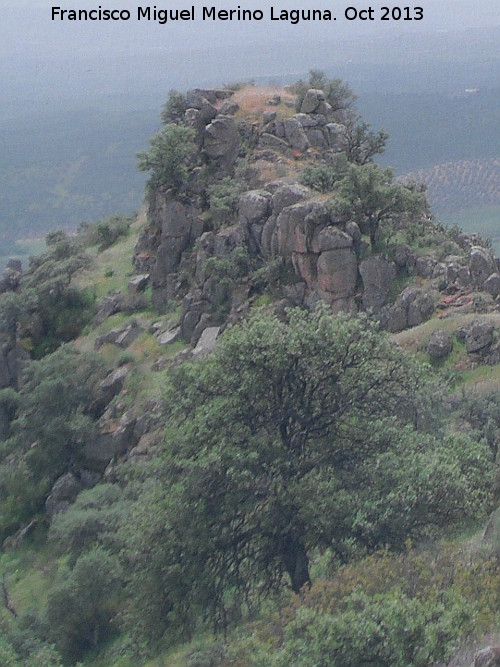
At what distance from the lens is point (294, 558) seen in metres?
15.6

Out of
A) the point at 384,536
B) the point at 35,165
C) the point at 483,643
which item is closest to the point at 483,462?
the point at 384,536

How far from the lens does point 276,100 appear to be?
3491 centimetres

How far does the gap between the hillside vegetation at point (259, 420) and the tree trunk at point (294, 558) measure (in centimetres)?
4

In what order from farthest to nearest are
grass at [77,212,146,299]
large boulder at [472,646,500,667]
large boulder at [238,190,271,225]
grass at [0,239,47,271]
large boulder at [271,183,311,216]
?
grass at [0,239,47,271] → grass at [77,212,146,299] → large boulder at [238,190,271,225] → large boulder at [271,183,311,216] → large boulder at [472,646,500,667]

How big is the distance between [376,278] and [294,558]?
39.4 ft

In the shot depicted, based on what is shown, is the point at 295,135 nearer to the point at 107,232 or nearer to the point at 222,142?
the point at 222,142

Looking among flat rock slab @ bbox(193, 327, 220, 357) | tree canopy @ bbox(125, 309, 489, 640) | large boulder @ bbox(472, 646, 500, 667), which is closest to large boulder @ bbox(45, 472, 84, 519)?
flat rock slab @ bbox(193, 327, 220, 357)

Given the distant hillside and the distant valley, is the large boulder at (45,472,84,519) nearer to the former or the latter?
the distant valley

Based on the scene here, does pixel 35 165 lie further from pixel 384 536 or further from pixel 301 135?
pixel 384 536

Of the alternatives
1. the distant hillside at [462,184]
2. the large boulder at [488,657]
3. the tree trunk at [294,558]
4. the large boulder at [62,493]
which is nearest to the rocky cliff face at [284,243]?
the large boulder at [62,493]

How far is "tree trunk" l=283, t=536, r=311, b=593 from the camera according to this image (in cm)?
1535

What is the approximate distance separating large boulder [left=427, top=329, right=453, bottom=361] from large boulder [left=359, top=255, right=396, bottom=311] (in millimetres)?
3372

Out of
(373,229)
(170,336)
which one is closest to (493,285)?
(373,229)

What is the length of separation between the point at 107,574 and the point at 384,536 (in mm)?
7353
